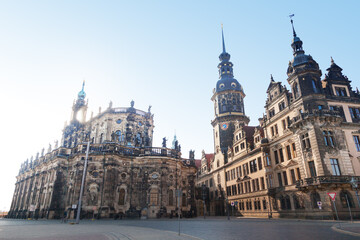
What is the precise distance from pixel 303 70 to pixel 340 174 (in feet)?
47.5

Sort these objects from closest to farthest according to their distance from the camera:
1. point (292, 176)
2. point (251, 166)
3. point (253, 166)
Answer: point (292, 176)
point (253, 166)
point (251, 166)

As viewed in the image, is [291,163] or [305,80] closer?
[291,163]

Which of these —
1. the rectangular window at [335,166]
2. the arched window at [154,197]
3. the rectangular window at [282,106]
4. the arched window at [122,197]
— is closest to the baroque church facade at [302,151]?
the rectangular window at [335,166]

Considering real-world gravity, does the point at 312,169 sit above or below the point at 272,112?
below

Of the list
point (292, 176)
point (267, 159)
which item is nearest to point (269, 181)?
point (267, 159)

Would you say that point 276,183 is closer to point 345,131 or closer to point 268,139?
point 268,139

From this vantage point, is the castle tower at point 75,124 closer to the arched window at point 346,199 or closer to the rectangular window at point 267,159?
the rectangular window at point 267,159

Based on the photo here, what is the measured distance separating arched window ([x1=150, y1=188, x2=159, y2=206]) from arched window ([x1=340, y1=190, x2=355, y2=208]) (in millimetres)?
25306

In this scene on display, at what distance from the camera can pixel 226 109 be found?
2450 inches

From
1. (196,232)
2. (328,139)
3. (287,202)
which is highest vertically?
(328,139)

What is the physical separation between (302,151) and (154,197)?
23.2 m

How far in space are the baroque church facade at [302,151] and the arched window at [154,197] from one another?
1181cm

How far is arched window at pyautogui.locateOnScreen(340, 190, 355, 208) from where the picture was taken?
27.2m

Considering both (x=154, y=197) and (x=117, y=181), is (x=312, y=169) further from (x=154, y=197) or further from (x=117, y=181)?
(x=117, y=181)
